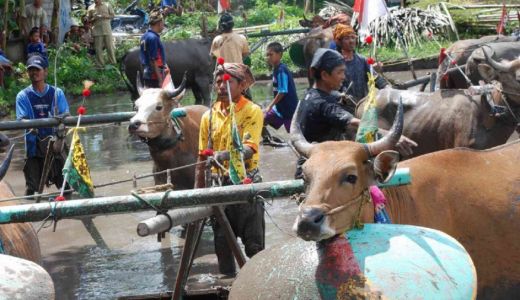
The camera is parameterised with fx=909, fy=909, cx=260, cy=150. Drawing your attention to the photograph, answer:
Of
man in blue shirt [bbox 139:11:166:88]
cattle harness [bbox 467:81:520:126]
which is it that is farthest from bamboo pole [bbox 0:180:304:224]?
man in blue shirt [bbox 139:11:166:88]

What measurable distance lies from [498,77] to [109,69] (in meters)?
14.4

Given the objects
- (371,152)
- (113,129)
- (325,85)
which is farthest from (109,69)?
(371,152)

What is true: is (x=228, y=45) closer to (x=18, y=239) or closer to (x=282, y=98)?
(x=282, y=98)

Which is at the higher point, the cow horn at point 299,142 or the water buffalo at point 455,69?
the cow horn at point 299,142

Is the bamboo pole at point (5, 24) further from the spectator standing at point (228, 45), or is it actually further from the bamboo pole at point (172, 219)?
the bamboo pole at point (172, 219)

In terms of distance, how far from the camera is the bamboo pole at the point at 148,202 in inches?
173

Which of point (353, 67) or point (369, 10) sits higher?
point (369, 10)

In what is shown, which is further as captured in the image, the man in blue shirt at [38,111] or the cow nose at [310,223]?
the man in blue shirt at [38,111]

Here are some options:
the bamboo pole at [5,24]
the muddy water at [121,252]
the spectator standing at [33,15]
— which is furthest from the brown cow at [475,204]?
the spectator standing at [33,15]

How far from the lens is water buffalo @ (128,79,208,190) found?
26.0 feet

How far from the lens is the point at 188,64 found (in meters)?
17.1

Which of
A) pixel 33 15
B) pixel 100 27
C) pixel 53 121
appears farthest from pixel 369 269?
pixel 100 27

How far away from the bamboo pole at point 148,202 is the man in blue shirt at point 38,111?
4.08 metres

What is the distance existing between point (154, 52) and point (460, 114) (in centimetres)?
560
